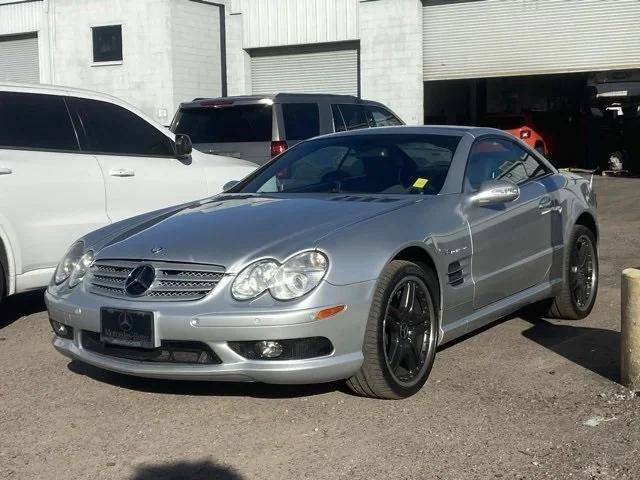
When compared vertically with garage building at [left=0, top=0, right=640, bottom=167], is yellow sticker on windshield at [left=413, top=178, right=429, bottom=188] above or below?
below

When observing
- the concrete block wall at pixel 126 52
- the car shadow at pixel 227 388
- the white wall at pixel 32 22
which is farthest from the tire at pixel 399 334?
the white wall at pixel 32 22

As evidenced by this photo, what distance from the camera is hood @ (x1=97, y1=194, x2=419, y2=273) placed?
4750 mm

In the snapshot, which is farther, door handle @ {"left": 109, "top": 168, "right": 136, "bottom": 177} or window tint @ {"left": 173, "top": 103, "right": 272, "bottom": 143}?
window tint @ {"left": 173, "top": 103, "right": 272, "bottom": 143}

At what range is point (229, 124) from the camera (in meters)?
11.3

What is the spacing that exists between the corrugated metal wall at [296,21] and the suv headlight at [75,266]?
1795cm

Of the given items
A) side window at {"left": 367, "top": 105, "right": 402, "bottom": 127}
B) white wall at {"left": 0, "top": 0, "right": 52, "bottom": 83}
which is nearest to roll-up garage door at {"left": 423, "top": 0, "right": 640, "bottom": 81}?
side window at {"left": 367, "top": 105, "right": 402, "bottom": 127}

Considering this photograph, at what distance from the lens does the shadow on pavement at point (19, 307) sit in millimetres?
7598

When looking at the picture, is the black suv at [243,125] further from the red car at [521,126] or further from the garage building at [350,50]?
the red car at [521,126]

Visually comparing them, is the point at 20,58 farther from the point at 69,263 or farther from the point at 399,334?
the point at 399,334

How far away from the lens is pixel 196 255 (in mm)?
4781

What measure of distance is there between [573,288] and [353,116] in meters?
6.56

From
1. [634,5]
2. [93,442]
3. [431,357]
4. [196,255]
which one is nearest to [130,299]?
[196,255]

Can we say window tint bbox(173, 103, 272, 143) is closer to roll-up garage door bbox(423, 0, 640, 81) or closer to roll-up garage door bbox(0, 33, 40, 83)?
roll-up garage door bbox(423, 0, 640, 81)

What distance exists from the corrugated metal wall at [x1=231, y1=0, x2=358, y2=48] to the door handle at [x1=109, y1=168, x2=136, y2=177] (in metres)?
15.6
